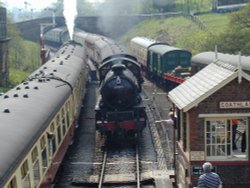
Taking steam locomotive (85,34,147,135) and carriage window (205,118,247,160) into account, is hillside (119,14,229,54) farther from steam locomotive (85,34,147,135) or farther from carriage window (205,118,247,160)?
carriage window (205,118,247,160)

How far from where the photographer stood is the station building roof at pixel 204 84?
41.0ft

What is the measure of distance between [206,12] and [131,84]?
6853 cm

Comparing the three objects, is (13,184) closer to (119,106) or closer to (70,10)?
(119,106)

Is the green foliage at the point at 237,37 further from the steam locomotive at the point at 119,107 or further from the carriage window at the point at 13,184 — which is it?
the carriage window at the point at 13,184

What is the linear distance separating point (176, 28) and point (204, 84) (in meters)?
61.8

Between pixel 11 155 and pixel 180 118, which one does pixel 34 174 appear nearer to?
pixel 11 155

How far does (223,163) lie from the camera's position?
1279 centimetres

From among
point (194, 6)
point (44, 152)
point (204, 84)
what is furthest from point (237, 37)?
point (194, 6)

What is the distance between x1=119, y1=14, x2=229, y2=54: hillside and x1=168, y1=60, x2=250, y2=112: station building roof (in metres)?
40.5

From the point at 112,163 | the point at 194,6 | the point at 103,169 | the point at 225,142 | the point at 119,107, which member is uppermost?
the point at 194,6

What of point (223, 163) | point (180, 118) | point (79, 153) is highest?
point (180, 118)

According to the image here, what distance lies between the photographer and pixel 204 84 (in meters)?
13.3

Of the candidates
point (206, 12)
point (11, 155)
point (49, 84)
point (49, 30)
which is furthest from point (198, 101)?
point (206, 12)

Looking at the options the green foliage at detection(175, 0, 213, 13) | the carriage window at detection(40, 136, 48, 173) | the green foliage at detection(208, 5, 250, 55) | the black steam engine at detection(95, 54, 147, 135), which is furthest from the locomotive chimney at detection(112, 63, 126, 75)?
the green foliage at detection(175, 0, 213, 13)
